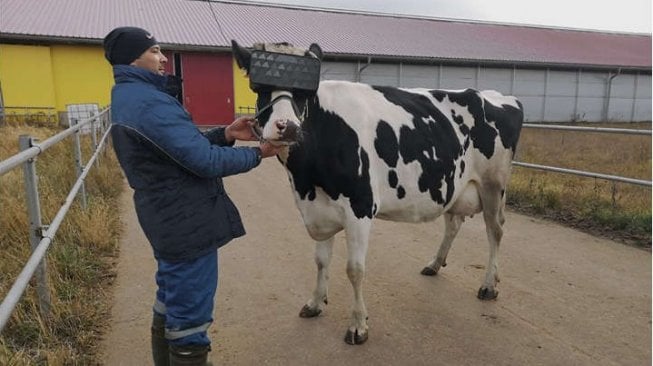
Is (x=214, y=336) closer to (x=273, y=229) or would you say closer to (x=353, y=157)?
(x=353, y=157)

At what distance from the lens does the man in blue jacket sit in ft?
6.59

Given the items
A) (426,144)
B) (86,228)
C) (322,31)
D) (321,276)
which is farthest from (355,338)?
(322,31)

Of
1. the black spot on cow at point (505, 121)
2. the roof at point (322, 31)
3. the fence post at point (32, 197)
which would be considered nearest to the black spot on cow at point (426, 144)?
the black spot on cow at point (505, 121)

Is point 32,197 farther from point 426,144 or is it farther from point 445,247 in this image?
point 445,247

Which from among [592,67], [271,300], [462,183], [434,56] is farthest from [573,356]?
[592,67]

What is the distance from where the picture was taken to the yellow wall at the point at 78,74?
19281mm

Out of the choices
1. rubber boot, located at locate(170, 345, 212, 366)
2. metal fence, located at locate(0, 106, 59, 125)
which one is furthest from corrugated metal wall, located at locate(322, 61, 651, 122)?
rubber boot, located at locate(170, 345, 212, 366)

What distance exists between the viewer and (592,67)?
92.2ft

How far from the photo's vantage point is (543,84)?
89.7 feet

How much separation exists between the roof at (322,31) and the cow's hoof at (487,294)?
60.0ft

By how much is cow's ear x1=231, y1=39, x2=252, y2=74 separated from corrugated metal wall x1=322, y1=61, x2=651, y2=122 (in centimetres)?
2024

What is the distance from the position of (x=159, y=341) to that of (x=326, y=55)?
20.5 metres

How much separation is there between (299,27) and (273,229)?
20943 mm

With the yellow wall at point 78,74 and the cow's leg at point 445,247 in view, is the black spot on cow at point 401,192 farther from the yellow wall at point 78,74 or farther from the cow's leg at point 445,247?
the yellow wall at point 78,74
